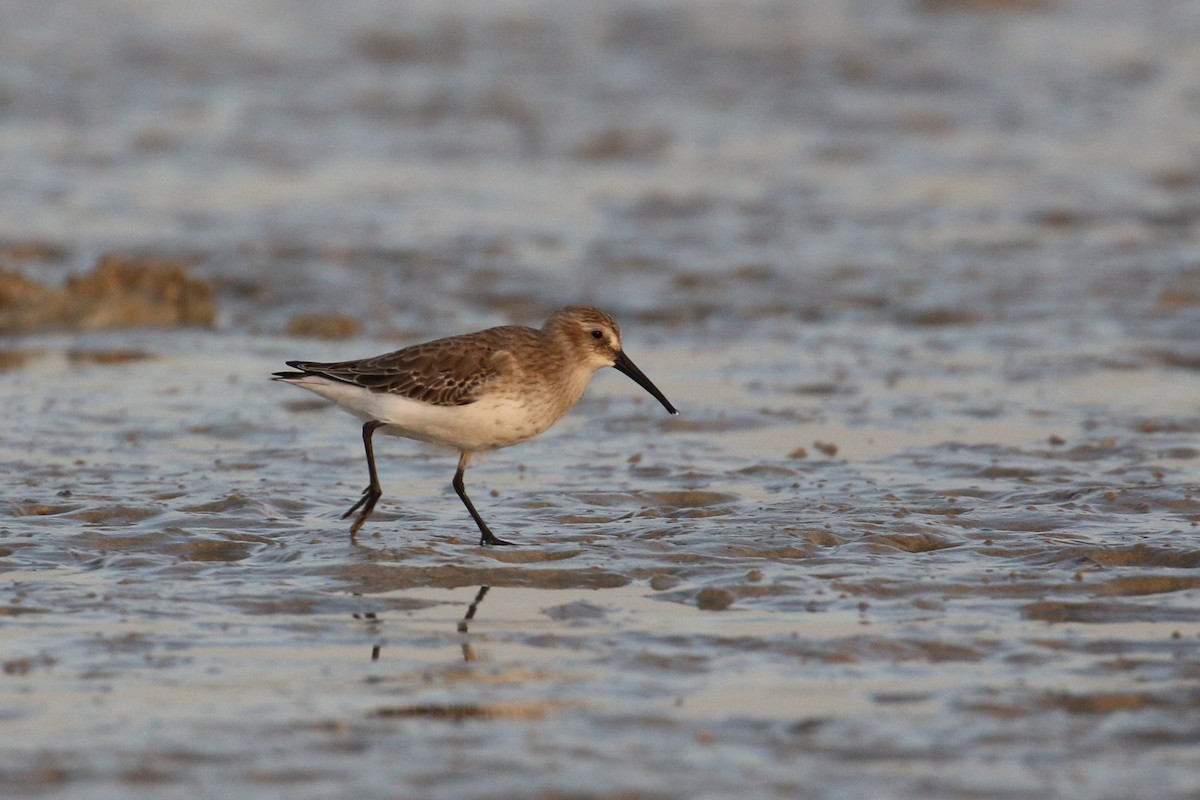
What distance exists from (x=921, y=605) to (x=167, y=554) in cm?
299

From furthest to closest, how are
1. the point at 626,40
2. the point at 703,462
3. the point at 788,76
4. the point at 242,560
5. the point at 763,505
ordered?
1. the point at 626,40
2. the point at 788,76
3. the point at 703,462
4. the point at 763,505
5. the point at 242,560

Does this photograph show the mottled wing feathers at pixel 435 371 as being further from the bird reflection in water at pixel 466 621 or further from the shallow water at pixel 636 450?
the bird reflection in water at pixel 466 621

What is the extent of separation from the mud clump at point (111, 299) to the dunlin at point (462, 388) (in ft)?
15.9

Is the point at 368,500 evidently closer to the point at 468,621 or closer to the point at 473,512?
the point at 473,512

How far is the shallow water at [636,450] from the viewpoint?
535 centimetres

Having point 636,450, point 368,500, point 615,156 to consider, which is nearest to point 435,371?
point 368,500

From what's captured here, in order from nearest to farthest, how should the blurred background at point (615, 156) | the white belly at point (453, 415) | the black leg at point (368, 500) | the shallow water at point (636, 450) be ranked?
the shallow water at point (636, 450), the black leg at point (368, 500), the white belly at point (453, 415), the blurred background at point (615, 156)

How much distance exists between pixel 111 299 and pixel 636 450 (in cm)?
474

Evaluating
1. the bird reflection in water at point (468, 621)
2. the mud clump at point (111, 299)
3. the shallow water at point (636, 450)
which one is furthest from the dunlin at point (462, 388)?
the mud clump at point (111, 299)

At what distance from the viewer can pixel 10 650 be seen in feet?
20.1

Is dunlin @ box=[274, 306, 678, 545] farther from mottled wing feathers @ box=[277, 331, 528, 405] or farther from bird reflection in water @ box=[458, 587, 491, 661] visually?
bird reflection in water @ box=[458, 587, 491, 661]

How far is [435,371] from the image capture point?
26.6ft

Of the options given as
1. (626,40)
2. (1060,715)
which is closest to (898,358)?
(1060,715)

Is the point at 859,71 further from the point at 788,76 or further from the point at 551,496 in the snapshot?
the point at 551,496
